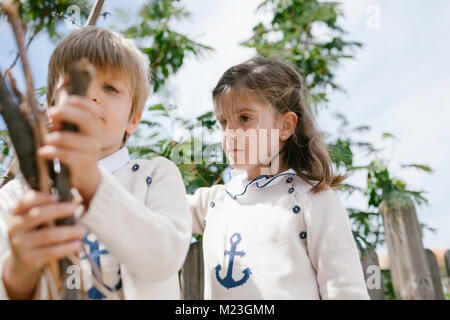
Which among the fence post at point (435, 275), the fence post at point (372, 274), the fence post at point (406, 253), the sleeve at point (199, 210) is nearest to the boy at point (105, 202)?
the sleeve at point (199, 210)

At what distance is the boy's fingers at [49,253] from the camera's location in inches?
25.2

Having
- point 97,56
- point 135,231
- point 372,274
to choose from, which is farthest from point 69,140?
point 372,274

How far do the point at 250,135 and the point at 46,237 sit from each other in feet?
3.54

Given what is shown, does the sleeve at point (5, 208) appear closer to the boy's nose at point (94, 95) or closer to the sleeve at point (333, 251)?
the boy's nose at point (94, 95)

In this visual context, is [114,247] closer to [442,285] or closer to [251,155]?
[251,155]

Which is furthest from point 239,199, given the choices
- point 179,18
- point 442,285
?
point 179,18

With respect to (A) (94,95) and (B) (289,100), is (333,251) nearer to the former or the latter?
(B) (289,100)

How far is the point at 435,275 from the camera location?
7.80ft

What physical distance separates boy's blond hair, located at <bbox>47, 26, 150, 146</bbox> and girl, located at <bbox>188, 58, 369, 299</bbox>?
0.55m

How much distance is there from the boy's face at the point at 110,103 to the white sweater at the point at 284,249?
1.99 feet

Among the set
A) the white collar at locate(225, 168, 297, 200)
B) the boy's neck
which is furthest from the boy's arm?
the white collar at locate(225, 168, 297, 200)

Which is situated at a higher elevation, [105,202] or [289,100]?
[289,100]

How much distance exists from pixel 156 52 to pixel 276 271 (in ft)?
7.94
